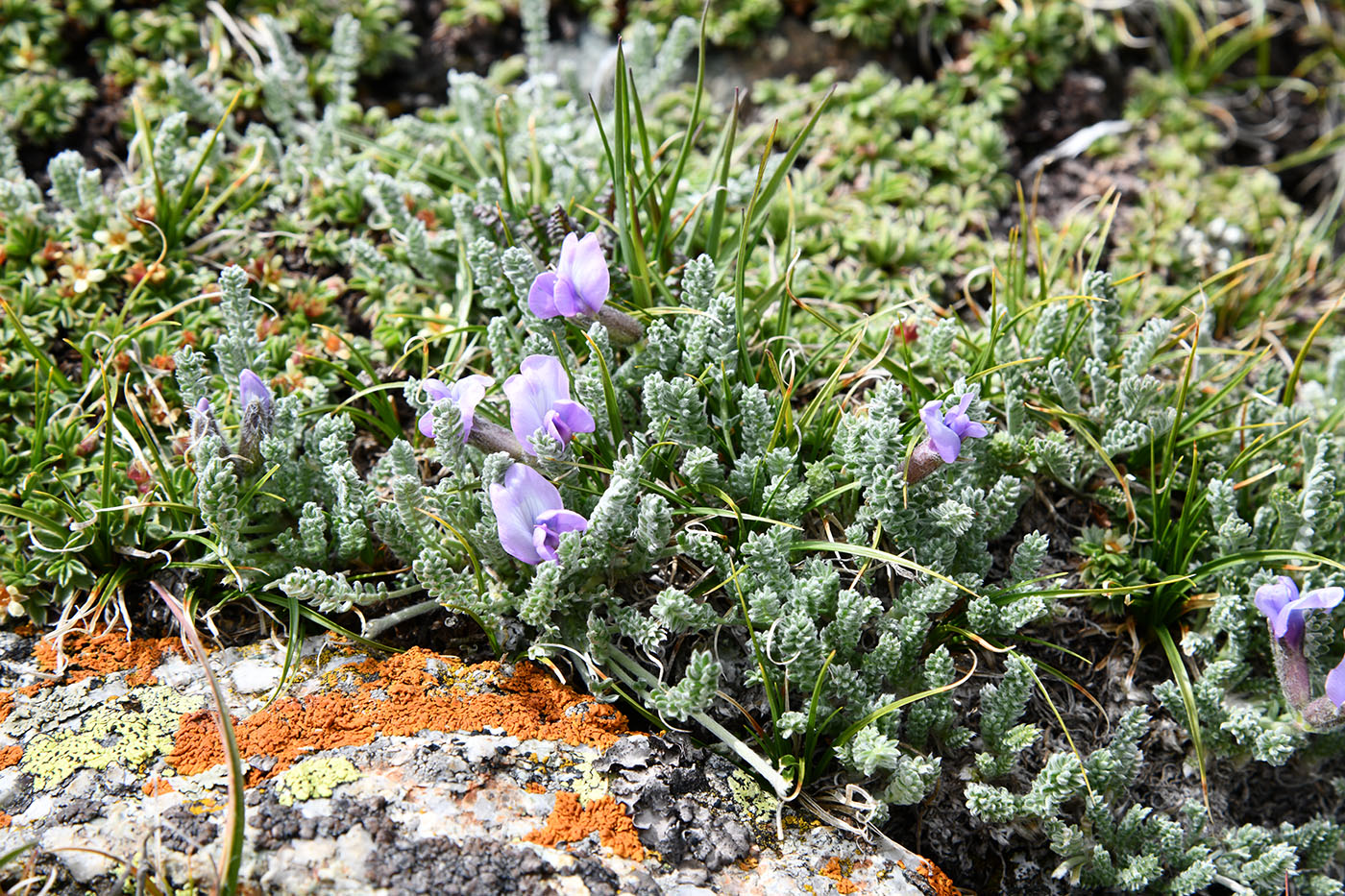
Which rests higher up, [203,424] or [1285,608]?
[203,424]

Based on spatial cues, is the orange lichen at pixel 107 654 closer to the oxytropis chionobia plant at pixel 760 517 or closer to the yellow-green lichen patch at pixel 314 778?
the oxytropis chionobia plant at pixel 760 517

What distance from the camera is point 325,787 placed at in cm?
178

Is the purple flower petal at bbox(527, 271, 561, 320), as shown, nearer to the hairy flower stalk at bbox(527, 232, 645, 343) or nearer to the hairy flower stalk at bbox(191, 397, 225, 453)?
the hairy flower stalk at bbox(527, 232, 645, 343)

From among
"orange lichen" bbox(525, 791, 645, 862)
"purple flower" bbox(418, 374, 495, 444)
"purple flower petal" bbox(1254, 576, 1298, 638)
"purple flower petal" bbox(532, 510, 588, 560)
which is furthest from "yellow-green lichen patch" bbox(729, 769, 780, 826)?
"purple flower petal" bbox(1254, 576, 1298, 638)

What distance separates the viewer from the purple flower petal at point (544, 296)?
2.17 metres

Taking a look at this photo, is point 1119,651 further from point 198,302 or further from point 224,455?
point 198,302

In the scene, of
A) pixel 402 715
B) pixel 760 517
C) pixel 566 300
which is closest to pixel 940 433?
pixel 760 517

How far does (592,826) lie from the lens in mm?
1808

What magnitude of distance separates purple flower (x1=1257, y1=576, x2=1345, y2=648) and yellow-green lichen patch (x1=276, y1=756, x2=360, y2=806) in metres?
1.99

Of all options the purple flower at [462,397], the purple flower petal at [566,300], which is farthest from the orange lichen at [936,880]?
the purple flower petal at [566,300]

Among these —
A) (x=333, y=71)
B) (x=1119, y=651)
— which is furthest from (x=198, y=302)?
(x=1119, y=651)

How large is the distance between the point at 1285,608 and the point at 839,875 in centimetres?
115

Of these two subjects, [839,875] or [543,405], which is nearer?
[839,875]

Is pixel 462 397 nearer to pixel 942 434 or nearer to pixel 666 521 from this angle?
pixel 666 521
